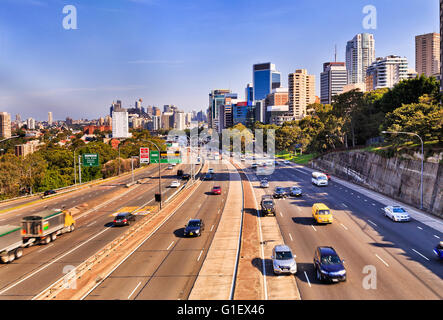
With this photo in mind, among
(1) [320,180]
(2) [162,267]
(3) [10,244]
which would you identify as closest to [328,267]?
(2) [162,267]

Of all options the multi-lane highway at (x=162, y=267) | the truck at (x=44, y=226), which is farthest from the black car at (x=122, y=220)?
the truck at (x=44, y=226)

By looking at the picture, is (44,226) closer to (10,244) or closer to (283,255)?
(10,244)

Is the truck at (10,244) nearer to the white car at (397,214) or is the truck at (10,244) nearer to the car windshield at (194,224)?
the car windshield at (194,224)

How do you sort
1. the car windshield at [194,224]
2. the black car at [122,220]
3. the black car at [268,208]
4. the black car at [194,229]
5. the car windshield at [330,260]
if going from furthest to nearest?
the black car at [268,208], the black car at [122,220], the car windshield at [194,224], the black car at [194,229], the car windshield at [330,260]

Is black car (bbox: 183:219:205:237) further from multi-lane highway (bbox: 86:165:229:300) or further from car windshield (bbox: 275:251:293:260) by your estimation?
car windshield (bbox: 275:251:293:260)
